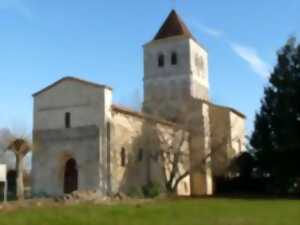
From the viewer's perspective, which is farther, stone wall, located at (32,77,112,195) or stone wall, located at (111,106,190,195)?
stone wall, located at (111,106,190,195)

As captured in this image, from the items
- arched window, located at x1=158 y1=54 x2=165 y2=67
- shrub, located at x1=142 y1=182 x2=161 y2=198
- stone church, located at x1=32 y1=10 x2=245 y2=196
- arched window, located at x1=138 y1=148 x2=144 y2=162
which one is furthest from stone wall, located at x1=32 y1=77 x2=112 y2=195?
arched window, located at x1=158 y1=54 x2=165 y2=67

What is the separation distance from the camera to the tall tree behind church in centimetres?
3625

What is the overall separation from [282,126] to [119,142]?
509 inches

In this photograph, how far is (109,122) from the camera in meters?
38.0

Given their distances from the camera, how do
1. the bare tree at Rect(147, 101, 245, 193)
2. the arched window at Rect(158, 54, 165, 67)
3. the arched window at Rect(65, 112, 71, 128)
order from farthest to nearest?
1. the arched window at Rect(158, 54, 165, 67)
2. the bare tree at Rect(147, 101, 245, 193)
3. the arched window at Rect(65, 112, 71, 128)

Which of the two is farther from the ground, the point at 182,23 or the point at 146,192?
the point at 182,23

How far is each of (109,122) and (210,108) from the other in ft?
51.2

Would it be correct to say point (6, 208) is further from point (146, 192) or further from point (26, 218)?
point (146, 192)

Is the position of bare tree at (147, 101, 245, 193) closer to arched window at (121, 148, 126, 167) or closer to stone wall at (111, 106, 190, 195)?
stone wall at (111, 106, 190, 195)

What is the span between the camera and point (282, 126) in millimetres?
37188

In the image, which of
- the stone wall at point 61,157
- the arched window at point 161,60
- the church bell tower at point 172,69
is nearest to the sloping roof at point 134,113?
the stone wall at point 61,157

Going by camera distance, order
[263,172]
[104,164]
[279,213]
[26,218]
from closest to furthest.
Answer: [26,218] < [279,213] < [104,164] < [263,172]

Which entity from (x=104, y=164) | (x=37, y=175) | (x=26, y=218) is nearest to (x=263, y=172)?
(x=104, y=164)

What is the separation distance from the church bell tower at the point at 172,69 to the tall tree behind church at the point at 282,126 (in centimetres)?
1258
